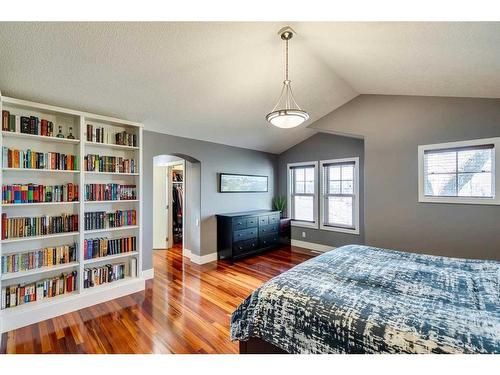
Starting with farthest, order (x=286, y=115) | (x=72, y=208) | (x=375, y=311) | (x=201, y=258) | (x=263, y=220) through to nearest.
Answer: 1. (x=263, y=220)
2. (x=201, y=258)
3. (x=72, y=208)
4. (x=286, y=115)
5. (x=375, y=311)

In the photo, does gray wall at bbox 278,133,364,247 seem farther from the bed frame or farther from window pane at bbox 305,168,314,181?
the bed frame

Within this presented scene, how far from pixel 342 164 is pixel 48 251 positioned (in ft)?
15.6

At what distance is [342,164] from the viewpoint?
4723 millimetres

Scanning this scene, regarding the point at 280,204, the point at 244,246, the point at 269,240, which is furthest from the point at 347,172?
the point at 244,246

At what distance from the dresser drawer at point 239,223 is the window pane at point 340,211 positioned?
1874mm

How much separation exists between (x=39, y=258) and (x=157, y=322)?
1.46 metres

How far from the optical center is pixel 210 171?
4.32m

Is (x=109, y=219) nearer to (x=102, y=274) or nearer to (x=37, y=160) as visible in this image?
(x=102, y=274)

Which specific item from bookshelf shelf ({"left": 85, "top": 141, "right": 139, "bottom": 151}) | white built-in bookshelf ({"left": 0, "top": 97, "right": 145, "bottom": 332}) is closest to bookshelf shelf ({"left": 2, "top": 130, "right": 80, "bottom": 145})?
white built-in bookshelf ({"left": 0, "top": 97, "right": 145, "bottom": 332})

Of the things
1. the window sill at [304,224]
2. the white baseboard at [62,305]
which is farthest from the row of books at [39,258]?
the window sill at [304,224]

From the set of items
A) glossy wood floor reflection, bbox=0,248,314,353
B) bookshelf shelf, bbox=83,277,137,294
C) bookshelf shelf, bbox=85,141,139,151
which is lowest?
glossy wood floor reflection, bbox=0,248,314,353

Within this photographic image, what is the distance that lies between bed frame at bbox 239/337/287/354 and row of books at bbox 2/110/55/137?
9.36ft

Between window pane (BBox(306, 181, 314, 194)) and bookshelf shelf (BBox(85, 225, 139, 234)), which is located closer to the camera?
bookshelf shelf (BBox(85, 225, 139, 234))

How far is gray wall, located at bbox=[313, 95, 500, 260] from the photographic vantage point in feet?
9.07
